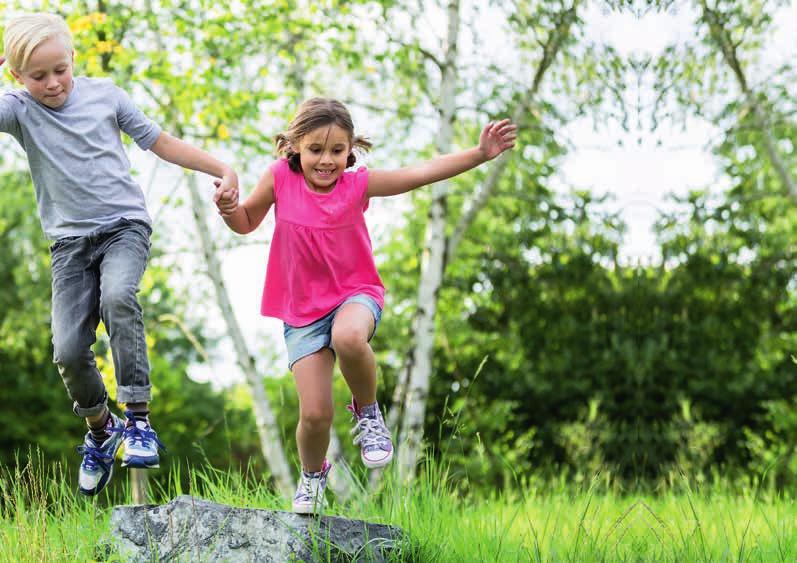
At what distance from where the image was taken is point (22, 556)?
154 inches

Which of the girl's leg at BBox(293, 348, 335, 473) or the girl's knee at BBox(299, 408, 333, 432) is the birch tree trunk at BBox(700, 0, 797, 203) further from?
the girl's knee at BBox(299, 408, 333, 432)

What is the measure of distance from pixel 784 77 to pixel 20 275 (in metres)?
10.8

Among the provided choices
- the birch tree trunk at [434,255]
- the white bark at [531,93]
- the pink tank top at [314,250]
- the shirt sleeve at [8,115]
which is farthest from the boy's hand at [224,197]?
the white bark at [531,93]

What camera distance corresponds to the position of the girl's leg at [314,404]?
12.9 ft

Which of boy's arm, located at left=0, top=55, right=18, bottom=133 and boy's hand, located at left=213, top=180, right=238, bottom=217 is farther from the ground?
boy's arm, located at left=0, top=55, right=18, bottom=133

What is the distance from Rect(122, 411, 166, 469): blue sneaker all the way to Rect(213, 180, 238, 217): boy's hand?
102 cm

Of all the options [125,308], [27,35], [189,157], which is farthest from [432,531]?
[27,35]

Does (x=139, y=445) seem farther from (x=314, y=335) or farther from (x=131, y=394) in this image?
(x=314, y=335)

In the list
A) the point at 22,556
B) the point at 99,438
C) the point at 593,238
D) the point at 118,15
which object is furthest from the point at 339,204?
the point at 118,15

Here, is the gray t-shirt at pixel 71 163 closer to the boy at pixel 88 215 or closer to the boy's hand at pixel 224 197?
the boy at pixel 88 215

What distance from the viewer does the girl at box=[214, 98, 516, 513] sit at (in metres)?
3.97

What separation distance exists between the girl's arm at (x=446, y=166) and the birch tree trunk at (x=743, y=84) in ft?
19.5

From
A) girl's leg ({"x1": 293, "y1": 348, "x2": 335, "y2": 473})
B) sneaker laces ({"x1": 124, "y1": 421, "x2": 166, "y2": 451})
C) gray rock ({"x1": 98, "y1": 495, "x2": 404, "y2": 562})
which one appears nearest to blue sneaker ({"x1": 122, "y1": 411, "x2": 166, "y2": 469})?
sneaker laces ({"x1": 124, "y1": 421, "x2": 166, "y2": 451})

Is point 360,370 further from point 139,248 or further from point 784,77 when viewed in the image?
point 784,77
